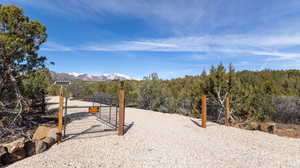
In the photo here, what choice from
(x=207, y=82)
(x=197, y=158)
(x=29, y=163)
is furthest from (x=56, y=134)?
(x=207, y=82)

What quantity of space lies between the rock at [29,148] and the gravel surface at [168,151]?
21 cm

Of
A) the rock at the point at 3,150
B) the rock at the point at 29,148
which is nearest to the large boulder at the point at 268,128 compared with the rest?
the rock at the point at 29,148

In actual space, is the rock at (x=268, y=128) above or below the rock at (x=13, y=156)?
below

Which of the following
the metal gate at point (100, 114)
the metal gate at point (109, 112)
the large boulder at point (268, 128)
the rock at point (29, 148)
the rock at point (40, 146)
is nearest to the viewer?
the rock at point (29, 148)

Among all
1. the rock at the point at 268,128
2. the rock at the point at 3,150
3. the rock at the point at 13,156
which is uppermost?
the rock at the point at 3,150

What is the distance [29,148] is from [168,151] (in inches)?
131

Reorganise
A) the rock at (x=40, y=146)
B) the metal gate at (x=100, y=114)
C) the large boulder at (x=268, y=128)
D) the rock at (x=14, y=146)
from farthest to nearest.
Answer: the large boulder at (x=268, y=128) < the metal gate at (x=100, y=114) < the rock at (x=40, y=146) < the rock at (x=14, y=146)

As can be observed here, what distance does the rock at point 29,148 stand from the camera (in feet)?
12.1

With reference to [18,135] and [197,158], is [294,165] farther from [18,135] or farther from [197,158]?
[18,135]

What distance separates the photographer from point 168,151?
4230 mm

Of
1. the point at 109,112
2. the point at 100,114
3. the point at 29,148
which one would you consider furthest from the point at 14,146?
the point at 100,114

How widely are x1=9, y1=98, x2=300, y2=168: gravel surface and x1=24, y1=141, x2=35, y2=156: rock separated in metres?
0.21

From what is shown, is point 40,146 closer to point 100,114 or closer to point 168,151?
point 168,151

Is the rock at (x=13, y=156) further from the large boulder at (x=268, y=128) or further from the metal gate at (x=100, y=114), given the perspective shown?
the large boulder at (x=268, y=128)
